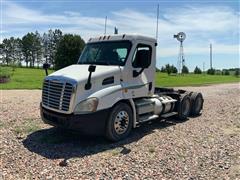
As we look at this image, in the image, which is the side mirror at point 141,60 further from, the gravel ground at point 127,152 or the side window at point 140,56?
the gravel ground at point 127,152

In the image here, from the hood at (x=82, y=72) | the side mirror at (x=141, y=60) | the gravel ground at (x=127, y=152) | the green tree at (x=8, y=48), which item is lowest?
the gravel ground at (x=127, y=152)

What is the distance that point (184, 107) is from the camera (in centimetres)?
1151

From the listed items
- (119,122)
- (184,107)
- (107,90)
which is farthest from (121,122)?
(184,107)

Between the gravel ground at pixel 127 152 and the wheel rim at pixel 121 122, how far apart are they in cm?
30

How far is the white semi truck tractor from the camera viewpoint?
7.52 meters

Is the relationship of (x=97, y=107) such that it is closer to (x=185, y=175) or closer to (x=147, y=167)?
(x=147, y=167)

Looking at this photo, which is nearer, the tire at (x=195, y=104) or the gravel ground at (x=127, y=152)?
the gravel ground at (x=127, y=152)

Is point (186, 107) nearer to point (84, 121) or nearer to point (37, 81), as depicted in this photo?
point (84, 121)

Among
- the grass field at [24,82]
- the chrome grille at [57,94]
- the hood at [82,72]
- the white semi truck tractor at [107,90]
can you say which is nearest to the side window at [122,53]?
the white semi truck tractor at [107,90]

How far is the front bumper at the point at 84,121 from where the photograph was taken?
24.5 feet

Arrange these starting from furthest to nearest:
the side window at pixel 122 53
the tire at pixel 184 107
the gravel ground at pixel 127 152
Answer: the tire at pixel 184 107 < the side window at pixel 122 53 < the gravel ground at pixel 127 152

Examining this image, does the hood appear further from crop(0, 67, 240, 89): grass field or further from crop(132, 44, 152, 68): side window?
crop(0, 67, 240, 89): grass field

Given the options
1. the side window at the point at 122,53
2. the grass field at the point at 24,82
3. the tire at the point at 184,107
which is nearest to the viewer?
the side window at the point at 122,53

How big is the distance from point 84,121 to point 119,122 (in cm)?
114
